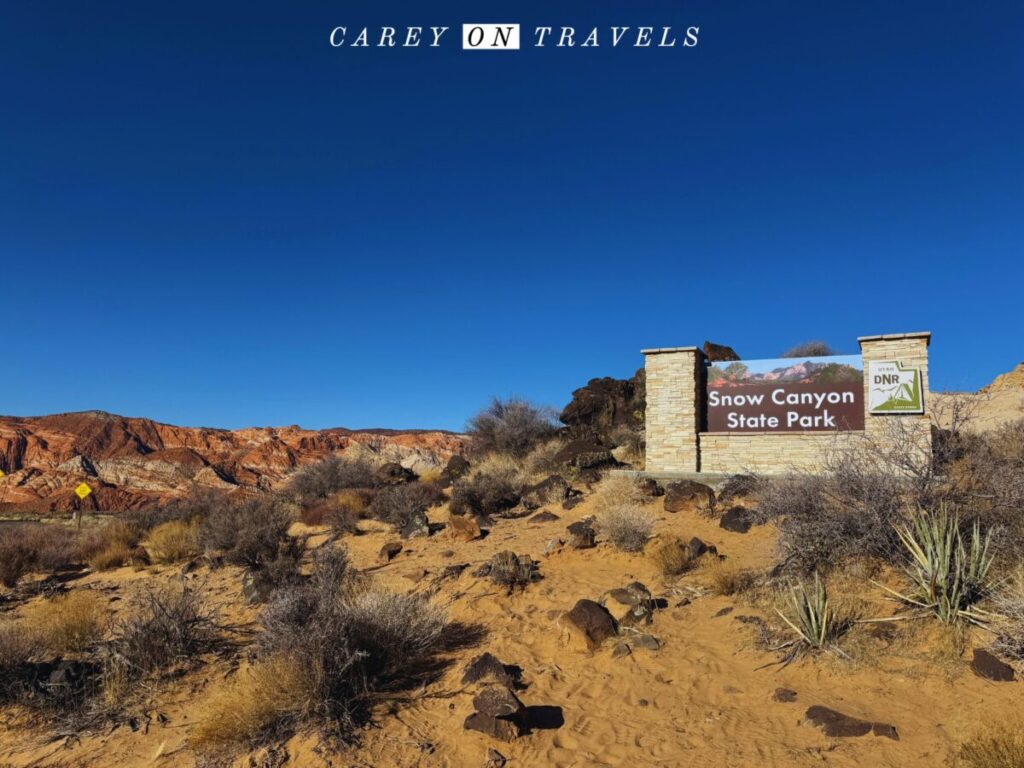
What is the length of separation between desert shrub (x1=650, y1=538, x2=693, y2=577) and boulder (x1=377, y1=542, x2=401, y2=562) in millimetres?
5186

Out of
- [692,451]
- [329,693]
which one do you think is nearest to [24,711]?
[329,693]

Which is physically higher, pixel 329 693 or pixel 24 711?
pixel 329 693

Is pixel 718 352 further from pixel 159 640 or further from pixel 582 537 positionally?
pixel 159 640

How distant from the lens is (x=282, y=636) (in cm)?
621

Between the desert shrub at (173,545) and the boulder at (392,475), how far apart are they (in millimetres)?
7529

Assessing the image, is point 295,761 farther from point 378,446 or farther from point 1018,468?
point 378,446

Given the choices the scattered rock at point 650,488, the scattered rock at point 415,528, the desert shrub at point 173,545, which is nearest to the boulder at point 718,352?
the scattered rock at point 650,488

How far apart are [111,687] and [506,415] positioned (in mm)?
19916

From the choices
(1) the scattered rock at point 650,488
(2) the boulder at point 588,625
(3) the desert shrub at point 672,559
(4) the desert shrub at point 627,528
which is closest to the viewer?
(2) the boulder at point 588,625

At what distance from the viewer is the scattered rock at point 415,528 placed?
1345cm

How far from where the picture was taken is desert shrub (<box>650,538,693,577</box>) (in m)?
8.94

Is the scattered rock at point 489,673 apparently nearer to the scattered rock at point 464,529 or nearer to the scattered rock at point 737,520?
the scattered rock at point 737,520

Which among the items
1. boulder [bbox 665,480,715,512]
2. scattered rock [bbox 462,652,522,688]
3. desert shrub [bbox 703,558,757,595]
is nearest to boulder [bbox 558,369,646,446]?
boulder [bbox 665,480,715,512]

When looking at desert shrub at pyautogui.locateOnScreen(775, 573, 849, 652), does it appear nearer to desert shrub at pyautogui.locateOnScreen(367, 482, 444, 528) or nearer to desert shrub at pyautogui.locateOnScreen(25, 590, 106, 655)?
desert shrub at pyautogui.locateOnScreen(25, 590, 106, 655)
